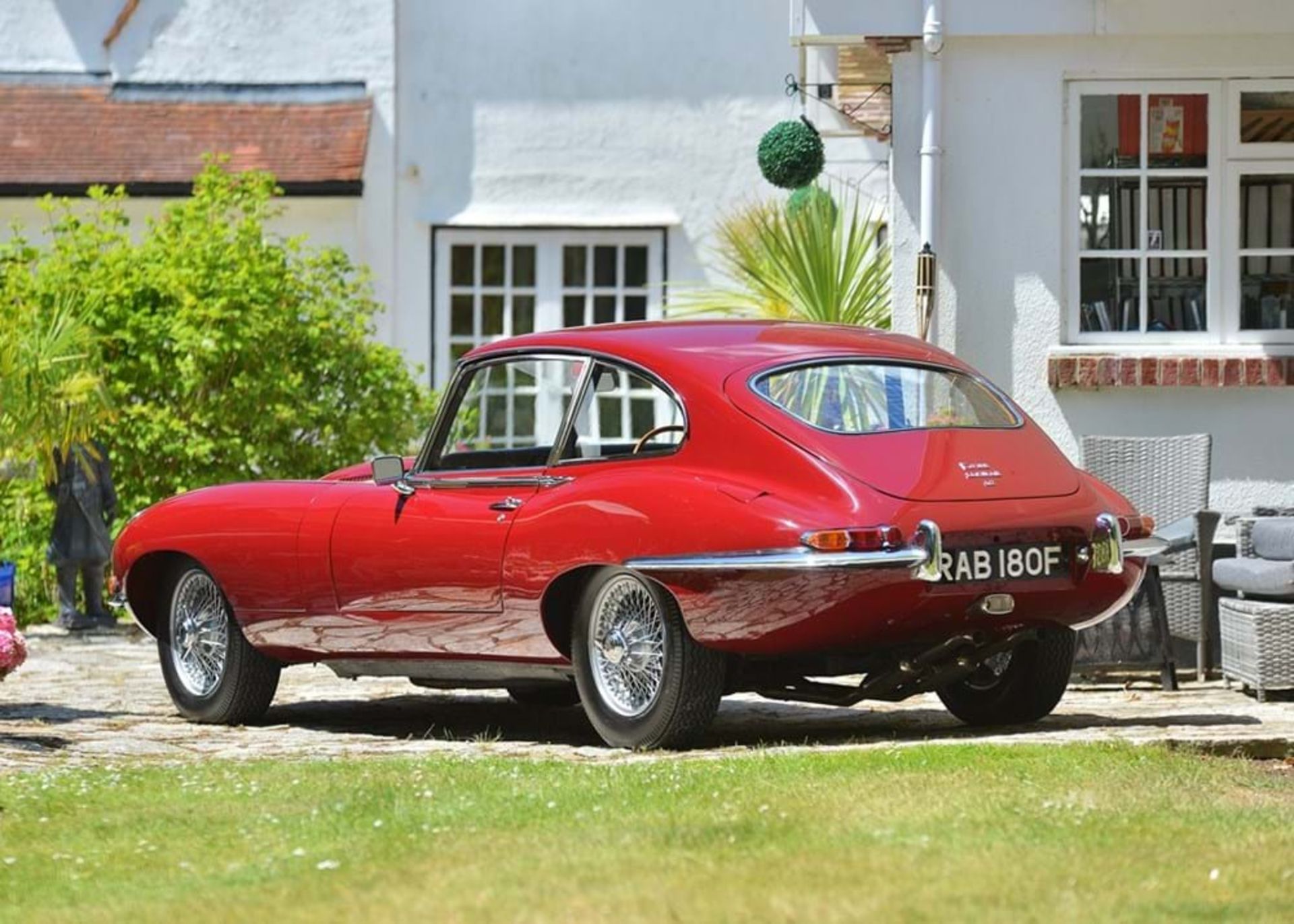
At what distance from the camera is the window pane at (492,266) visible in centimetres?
2128

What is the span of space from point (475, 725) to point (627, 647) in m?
1.78

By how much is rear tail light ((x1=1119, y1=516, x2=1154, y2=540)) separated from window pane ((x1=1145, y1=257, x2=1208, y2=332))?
14.6 ft

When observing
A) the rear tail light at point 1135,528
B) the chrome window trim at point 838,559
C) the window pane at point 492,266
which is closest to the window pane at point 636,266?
the window pane at point 492,266

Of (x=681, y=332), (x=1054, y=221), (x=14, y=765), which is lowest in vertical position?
(x=14, y=765)

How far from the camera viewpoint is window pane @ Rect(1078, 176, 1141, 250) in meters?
13.3

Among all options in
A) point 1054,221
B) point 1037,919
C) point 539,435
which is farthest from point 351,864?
point 1054,221

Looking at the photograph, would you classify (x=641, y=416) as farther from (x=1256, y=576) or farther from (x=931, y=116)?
(x=931, y=116)

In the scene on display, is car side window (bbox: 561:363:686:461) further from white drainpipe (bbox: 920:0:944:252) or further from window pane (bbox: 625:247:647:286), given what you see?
window pane (bbox: 625:247:647:286)

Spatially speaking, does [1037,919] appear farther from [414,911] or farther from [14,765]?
[14,765]

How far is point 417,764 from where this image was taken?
804 centimetres

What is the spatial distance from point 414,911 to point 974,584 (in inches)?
125

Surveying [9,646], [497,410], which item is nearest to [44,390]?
[9,646]

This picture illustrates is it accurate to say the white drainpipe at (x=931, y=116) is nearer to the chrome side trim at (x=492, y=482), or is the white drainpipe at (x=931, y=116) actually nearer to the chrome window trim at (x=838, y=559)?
the chrome side trim at (x=492, y=482)

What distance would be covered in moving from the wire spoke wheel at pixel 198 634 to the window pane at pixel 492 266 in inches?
431
